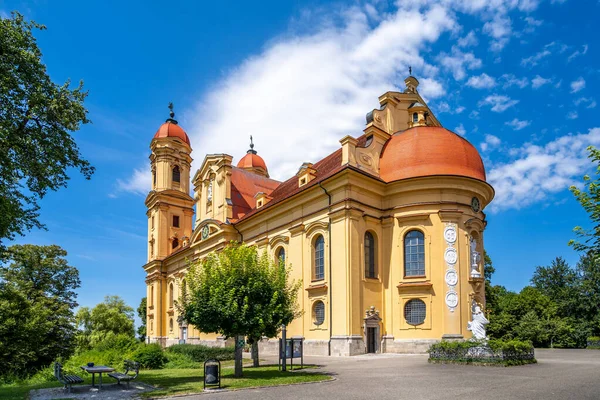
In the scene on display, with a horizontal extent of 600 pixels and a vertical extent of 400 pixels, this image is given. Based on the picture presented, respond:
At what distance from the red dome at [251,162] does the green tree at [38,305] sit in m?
24.5

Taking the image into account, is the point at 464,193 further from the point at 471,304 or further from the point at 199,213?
the point at 199,213

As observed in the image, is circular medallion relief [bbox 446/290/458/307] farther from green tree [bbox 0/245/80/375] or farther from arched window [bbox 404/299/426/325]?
green tree [bbox 0/245/80/375]

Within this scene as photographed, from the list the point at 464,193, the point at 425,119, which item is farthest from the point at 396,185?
the point at 425,119

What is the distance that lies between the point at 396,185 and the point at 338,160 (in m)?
5.80

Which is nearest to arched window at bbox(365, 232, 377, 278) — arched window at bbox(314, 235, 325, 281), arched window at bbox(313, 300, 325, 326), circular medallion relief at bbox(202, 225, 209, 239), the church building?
the church building

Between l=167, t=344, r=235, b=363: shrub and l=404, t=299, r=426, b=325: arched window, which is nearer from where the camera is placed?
l=167, t=344, r=235, b=363: shrub

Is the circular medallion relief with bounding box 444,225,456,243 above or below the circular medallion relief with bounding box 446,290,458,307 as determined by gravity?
above

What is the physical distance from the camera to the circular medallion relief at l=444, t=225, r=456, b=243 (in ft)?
98.0

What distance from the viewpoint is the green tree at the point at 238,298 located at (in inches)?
731

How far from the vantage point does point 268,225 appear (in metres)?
39.0

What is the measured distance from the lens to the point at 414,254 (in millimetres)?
30812

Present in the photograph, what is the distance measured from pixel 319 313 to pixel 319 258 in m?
3.62

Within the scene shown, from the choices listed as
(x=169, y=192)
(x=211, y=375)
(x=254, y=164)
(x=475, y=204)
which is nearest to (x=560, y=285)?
(x=475, y=204)

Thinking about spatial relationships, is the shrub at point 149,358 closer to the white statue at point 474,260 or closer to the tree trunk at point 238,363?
the tree trunk at point 238,363
